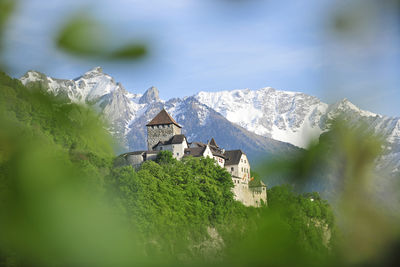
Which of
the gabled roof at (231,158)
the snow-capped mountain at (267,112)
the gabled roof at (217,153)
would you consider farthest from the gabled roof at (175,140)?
the snow-capped mountain at (267,112)

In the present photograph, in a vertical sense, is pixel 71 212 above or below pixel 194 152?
below

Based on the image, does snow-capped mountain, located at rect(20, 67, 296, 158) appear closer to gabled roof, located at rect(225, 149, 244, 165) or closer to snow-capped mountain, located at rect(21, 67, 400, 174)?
snow-capped mountain, located at rect(21, 67, 400, 174)

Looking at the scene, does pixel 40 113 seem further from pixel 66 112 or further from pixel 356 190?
pixel 356 190

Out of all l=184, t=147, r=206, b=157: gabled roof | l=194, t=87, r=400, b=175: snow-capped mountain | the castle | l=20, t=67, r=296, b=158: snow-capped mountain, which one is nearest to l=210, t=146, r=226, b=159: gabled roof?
the castle

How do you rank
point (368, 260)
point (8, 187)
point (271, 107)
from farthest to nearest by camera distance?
point (271, 107)
point (8, 187)
point (368, 260)

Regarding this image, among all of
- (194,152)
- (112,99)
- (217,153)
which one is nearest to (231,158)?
(217,153)

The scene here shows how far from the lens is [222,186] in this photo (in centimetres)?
5153

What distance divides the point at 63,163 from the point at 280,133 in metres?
1.32

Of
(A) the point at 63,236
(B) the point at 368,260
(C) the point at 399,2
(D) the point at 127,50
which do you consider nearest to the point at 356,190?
(B) the point at 368,260

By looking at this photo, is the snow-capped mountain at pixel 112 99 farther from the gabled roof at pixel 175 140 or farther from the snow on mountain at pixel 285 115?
the gabled roof at pixel 175 140

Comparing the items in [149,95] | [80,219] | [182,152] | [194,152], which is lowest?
[80,219]

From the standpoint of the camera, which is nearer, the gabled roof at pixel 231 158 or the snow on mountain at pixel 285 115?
the snow on mountain at pixel 285 115

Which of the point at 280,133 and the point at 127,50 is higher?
the point at 127,50

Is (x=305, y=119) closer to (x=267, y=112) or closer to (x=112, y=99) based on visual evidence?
(x=267, y=112)
